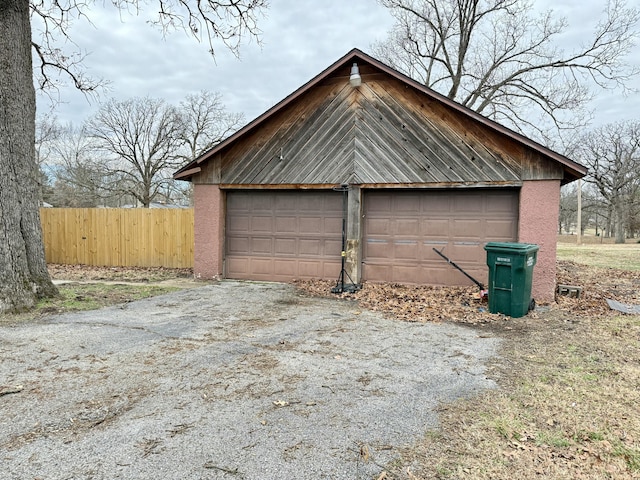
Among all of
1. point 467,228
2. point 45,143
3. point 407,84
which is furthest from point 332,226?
point 45,143

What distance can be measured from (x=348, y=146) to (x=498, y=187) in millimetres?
3435

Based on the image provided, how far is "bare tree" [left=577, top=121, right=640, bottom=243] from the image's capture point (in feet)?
129

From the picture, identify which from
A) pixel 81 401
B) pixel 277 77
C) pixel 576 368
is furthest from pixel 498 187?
pixel 277 77

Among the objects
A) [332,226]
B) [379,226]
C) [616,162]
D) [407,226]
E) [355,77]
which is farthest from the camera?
[616,162]

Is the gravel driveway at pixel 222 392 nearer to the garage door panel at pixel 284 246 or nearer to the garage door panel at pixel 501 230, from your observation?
the garage door panel at pixel 501 230

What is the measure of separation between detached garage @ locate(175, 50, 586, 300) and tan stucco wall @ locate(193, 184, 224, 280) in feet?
0.09

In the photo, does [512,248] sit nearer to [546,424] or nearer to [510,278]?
[510,278]

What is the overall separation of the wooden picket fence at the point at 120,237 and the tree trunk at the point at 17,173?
6.12 m

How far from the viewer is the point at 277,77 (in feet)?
62.1

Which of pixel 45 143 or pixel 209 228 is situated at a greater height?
pixel 45 143

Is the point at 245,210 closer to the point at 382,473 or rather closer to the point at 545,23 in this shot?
the point at 382,473

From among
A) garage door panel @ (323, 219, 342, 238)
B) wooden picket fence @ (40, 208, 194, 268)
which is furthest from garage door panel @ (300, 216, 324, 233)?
wooden picket fence @ (40, 208, 194, 268)

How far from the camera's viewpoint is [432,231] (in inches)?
369

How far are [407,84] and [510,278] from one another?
483 cm
